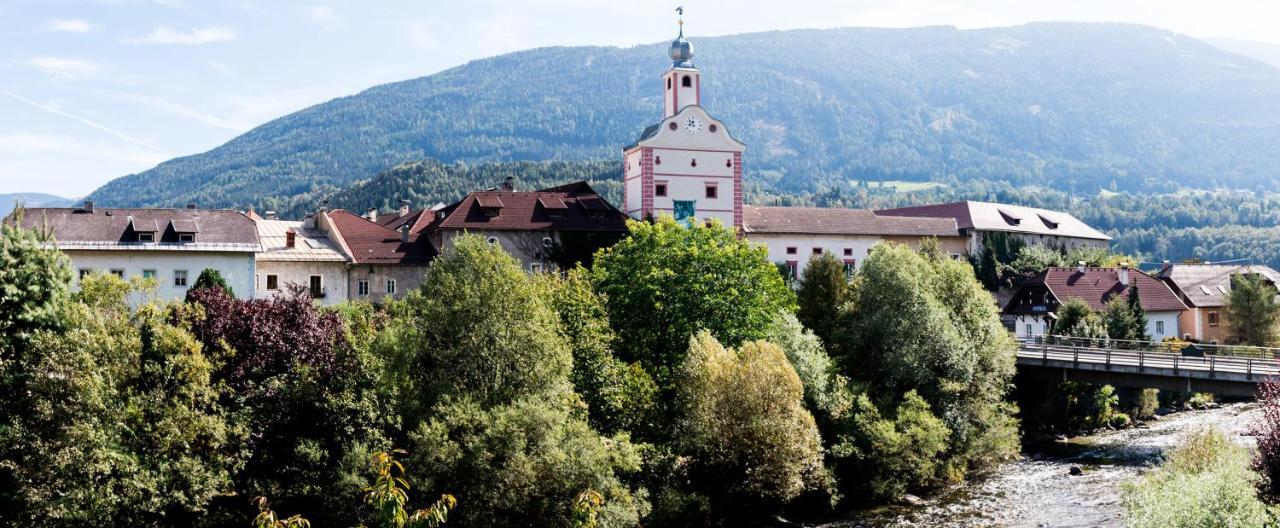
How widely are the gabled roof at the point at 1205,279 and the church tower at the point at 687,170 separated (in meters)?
39.2

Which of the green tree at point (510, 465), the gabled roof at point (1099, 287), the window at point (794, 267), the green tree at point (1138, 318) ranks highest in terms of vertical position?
the window at point (794, 267)

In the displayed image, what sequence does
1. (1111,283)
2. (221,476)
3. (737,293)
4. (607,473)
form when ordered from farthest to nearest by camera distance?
(1111,283) → (737,293) → (607,473) → (221,476)

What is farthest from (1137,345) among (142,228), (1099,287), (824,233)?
(142,228)

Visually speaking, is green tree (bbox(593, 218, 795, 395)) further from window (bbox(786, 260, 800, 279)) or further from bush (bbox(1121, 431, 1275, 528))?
window (bbox(786, 260, 800, 279))

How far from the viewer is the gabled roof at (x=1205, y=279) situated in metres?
88.4

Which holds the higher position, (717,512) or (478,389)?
(478,389)

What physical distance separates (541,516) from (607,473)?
259 cm

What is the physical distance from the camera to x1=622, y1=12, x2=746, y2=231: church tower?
74250mm

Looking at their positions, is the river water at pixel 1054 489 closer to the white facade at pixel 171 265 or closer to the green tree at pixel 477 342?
the green tree at pixel 477 342

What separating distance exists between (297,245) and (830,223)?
134ft

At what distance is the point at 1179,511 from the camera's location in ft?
89.1

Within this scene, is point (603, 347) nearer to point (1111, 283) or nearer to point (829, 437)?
point (829, 437)

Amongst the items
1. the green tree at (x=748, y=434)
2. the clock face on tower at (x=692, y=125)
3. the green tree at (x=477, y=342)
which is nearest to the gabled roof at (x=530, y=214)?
the clock face on tower at (x=692, y=125)

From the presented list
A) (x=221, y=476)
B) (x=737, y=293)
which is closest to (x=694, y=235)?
(x=737, y=293)
